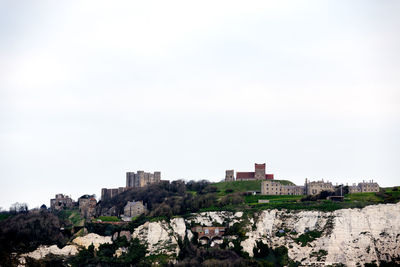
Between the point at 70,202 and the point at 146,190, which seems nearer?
the point at 146,190

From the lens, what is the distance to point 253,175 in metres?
164

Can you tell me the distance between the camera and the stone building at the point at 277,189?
149500 mm

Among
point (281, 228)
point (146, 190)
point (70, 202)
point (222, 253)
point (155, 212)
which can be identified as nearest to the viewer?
point (222, 253)

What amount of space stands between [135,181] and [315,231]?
68.5 metres

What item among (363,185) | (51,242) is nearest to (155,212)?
(51,242)

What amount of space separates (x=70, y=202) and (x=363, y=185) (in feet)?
271

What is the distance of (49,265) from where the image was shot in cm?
11850

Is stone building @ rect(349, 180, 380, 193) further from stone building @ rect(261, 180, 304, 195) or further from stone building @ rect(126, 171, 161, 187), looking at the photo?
stone building @ rect(126, 171, 161, 187)

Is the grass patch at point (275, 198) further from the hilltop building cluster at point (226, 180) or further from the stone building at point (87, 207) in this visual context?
the stone building at point (87, 207)

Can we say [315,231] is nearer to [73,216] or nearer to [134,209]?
[134,209]

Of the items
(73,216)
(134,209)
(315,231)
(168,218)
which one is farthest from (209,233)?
(73,216)

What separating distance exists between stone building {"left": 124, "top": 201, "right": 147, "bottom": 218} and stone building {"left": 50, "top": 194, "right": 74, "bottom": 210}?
3351 centimetres

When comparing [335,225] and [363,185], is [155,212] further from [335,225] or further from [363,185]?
[363,185]

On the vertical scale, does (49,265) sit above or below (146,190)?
below
